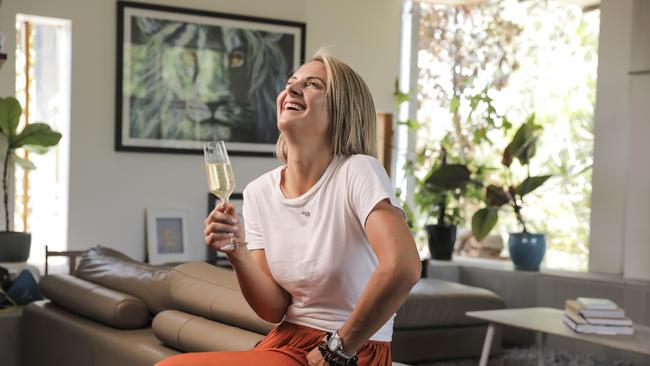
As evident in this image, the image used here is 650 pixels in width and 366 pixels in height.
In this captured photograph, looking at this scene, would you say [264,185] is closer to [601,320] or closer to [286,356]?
[286,356]

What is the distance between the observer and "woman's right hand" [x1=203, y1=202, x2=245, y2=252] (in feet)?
5.14

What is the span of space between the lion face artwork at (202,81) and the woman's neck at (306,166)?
4.28m

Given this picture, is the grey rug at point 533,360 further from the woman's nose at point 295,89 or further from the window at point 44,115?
the woman's nose at point 295,89

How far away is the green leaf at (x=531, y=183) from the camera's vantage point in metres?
5.27

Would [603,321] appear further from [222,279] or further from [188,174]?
[188,174]

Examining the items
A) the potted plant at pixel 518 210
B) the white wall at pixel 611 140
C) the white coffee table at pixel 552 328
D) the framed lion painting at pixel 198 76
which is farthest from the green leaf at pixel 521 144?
the framed lion painting at pixel 198 76

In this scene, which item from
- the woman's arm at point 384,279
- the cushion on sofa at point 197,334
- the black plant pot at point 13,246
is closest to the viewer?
the woman's arm at point 384,279

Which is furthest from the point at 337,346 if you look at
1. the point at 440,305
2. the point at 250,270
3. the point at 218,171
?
the point at 440,305

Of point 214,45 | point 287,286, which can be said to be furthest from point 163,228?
point 287,286

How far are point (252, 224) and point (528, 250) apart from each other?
12.4ft

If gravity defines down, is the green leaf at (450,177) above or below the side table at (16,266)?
above

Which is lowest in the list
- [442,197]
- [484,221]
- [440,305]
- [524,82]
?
[440,305]

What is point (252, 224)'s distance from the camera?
1.85m

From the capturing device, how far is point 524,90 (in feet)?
24.1
